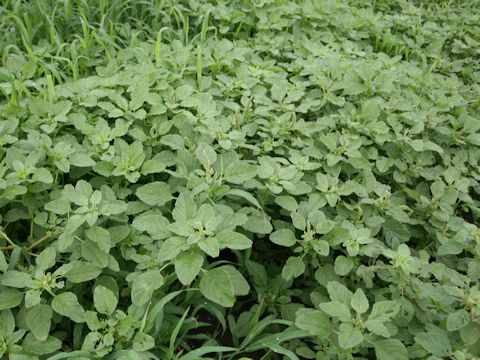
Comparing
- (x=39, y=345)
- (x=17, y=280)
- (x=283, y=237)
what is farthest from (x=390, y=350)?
(x=17, y=280)

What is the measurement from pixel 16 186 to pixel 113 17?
85.2 inches

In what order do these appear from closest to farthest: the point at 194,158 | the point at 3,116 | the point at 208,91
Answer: the point at 194,158
the point at 3,116
the point at 208,91

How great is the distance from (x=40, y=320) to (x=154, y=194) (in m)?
0.64

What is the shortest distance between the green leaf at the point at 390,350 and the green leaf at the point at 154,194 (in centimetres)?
101

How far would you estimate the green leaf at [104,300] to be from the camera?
4.67 feet

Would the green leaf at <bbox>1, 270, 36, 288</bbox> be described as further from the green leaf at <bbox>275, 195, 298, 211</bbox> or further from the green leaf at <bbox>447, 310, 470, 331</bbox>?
the green leaf at <bbox>447, 310, 470, 331</bbox>

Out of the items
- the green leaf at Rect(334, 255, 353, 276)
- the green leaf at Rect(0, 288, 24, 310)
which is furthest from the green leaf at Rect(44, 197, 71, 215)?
the green leaf at Rect(334, 255, 353, 276)

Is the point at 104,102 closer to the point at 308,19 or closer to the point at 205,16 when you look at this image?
the point at 205,16

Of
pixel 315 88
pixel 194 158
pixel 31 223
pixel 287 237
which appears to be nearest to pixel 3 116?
pixel 31 223

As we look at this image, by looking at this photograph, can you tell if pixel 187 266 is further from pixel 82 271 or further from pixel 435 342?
pixel 435 342

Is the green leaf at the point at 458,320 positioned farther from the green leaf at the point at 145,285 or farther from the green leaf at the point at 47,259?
the green leaf at the point at 47,259

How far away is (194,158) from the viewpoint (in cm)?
187

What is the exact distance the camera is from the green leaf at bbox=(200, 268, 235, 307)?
1.39 metres

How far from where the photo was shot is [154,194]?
5.68 ft
